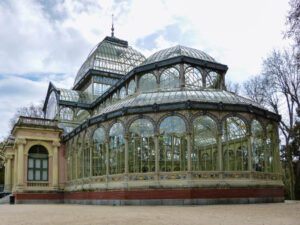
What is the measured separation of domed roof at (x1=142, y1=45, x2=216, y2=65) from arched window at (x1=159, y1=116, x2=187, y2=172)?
7513mm

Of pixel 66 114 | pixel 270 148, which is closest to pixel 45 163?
pixel 66 114

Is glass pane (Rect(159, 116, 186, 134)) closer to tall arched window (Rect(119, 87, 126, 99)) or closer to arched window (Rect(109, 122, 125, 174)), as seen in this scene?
arched window (Rect(109, 122, 125, 174))

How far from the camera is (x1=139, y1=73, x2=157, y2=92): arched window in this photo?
27.1 m

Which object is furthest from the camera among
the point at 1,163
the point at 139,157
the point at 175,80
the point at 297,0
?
the point at 1,163

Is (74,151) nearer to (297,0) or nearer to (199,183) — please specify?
(199,183)

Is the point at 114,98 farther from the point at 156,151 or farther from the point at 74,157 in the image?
the point at 156,151

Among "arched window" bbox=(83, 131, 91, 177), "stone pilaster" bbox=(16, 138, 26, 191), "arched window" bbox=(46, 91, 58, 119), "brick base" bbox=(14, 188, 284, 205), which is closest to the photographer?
"brick base" bbox=(14, 188, 284, 205)

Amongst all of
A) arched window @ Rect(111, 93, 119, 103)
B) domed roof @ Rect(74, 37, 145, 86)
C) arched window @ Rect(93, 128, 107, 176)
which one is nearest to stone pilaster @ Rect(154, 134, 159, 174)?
arched window @ Rect(93, 128, 107, 176)

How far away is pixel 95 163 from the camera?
2517 cm

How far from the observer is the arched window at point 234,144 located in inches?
856

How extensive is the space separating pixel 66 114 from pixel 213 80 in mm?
15659

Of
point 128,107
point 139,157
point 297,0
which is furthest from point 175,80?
point 297,0

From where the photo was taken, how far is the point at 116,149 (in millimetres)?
23328

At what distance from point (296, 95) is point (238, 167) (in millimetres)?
9903
